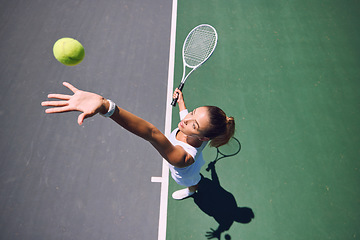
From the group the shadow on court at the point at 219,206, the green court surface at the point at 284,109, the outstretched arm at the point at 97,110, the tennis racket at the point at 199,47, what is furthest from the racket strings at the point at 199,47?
the outstretched arm at the point at 97,110

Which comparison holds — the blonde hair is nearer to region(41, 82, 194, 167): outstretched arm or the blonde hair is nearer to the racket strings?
region(41, 82, 194, 167): outstretched arm

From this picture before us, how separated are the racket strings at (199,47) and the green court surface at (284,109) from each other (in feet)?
1.38

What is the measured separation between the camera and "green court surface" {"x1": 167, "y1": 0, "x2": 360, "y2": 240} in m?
3.62

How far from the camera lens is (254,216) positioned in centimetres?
359

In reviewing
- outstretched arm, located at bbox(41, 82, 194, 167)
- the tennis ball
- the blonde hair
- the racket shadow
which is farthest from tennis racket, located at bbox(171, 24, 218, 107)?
outstretched arm, located at bbox(41, 82, 194, 167)

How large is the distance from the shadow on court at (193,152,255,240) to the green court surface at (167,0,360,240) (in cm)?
9

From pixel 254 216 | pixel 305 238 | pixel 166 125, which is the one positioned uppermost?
pixel 166 125

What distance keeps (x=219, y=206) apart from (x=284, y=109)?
97.0 inches

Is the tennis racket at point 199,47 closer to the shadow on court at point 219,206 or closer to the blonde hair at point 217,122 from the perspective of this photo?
the blonde hair at point 217,122

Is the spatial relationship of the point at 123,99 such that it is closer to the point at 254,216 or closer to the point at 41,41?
the point at 41,41

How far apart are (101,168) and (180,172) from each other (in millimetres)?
1858

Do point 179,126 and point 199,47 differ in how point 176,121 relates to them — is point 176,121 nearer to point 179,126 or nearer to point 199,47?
point 199,47

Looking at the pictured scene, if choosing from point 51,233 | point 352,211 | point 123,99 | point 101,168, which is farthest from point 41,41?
point 352,211

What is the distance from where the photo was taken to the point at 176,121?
406 centimetres
